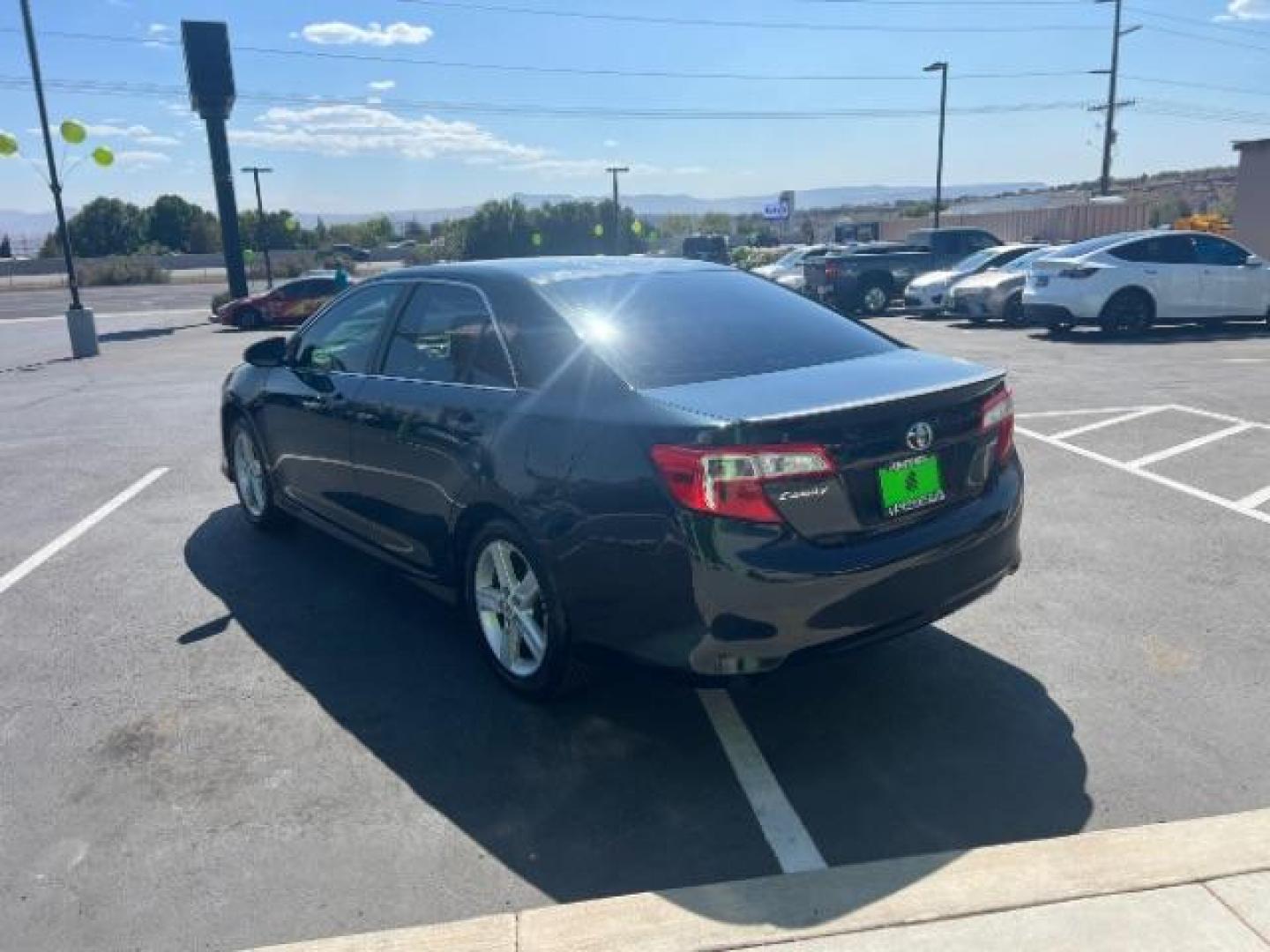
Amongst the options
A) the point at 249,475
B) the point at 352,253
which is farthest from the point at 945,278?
the point at 352,253

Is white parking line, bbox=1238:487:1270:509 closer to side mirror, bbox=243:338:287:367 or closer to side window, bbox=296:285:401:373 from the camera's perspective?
side window, bbox=296:285:401:373

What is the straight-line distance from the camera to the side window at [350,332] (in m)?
4.79

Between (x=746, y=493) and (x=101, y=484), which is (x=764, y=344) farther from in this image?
(x=101, y=484)

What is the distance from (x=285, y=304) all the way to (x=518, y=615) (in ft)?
79.8

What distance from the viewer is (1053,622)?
14.6 feet

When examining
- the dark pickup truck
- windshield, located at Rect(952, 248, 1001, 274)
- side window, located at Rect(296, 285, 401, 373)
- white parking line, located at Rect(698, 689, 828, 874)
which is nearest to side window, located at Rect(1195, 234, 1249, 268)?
windshield, located at Rect(952, 248, 1001, 274)

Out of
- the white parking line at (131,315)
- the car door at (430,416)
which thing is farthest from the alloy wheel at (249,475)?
the white parking line at (131,315)

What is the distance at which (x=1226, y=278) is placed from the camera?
15078 mm

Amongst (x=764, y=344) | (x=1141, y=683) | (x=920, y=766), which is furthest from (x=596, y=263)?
(x=1141, y=683)

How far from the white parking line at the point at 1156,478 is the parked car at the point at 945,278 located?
1234cm

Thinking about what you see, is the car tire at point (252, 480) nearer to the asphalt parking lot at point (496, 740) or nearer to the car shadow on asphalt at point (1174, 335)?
the asphalt parking lot at point (496, 740)

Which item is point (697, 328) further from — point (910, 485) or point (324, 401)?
point (324, 401)

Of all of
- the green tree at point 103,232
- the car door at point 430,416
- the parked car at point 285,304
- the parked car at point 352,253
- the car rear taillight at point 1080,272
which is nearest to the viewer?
the car door at point 430,416

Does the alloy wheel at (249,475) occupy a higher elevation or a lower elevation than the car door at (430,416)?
lower
